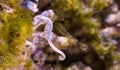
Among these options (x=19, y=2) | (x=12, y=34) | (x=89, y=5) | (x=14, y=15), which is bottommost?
(x=12, y=34)

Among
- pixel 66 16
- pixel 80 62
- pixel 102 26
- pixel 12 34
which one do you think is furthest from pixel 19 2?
pixel 102 26

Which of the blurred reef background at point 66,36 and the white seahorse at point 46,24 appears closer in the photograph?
the blurred reef background at point 66,36

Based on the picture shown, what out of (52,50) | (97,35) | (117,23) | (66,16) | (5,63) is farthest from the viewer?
(117,23)

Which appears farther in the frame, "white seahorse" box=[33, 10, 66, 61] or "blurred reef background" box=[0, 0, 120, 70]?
"white seahorse" box=[33, 10, 66, 61]

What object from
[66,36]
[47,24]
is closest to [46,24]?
[47,24]

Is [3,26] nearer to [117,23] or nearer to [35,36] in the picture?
[35,36]

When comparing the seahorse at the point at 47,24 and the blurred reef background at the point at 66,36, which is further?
the seahorse at the point at 47,24

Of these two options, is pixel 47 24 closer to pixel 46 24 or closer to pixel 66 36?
pixel 46 24

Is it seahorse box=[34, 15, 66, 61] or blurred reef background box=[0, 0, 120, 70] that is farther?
seahorse box=[34, 15, 66, 61]
